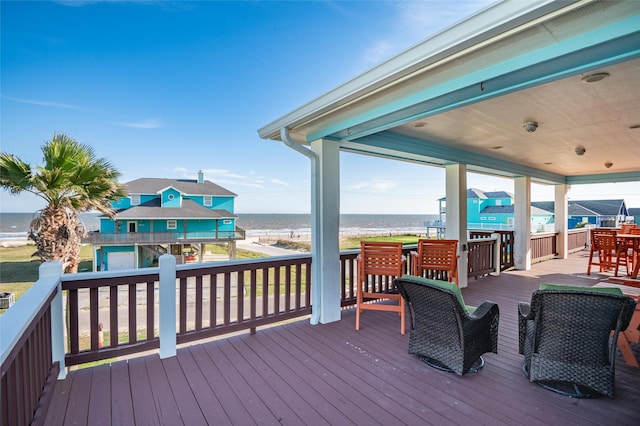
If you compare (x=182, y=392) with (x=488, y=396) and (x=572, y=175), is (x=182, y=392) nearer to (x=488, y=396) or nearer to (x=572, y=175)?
(x=488, y=396)

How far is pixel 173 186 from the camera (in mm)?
17969

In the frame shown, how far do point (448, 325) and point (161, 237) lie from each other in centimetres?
1659

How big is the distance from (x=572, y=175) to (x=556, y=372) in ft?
28.8

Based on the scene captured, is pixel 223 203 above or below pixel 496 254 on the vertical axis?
above

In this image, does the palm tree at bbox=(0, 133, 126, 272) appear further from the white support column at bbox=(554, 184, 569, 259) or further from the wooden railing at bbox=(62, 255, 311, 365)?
the white support column at bbox=(554, 184, 569, 259)

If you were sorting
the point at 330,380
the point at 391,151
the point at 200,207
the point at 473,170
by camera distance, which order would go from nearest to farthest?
the point at 330,380 → the point at 391,151 → the point at 473,170 → the point at 200,207

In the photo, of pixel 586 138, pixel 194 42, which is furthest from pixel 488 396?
pixel 194 42

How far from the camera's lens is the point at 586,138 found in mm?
4578

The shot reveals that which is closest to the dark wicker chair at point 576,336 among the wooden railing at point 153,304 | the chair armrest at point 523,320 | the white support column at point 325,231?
the chair armrest at point 523,320

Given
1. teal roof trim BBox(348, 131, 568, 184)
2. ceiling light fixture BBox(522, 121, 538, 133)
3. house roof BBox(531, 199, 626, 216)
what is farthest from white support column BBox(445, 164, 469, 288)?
house roof BBox(531, 199, 626, 216)

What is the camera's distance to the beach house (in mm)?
15930

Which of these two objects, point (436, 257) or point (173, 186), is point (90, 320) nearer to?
point (436, 257)

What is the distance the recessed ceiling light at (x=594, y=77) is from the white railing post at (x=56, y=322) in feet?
15.2

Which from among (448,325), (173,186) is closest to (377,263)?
(448,325)
